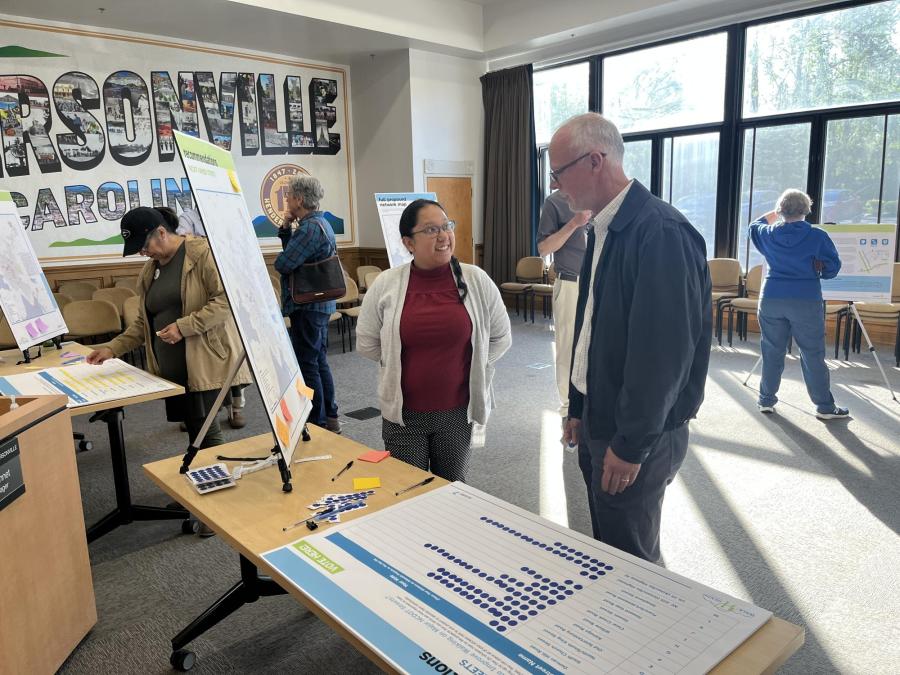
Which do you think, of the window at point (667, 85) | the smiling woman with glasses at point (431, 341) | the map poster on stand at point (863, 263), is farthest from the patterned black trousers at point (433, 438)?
the window at point (667, 85)

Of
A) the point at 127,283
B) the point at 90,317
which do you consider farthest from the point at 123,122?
the point at 90,317

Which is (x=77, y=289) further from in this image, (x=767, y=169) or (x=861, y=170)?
(x=861, y=170)

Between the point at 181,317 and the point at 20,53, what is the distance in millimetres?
5255

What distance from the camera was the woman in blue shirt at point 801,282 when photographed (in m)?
4.25

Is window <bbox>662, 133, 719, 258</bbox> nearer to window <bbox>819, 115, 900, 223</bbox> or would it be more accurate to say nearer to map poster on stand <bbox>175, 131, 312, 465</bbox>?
window <bbox>819, 115, 900, 223</bbox>

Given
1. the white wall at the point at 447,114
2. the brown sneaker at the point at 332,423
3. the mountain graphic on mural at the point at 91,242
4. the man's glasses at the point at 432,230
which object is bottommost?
the brown sneaker at the point at 332,423

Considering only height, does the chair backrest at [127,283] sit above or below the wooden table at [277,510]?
above

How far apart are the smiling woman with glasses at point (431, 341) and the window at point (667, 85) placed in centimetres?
643

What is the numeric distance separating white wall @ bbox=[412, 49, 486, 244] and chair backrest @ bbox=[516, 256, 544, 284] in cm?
99

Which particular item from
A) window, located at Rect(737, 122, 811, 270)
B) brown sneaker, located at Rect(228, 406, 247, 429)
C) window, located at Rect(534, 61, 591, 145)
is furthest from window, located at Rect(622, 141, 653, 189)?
brown sneaker, located at Rect(228, 406, 247, 429)

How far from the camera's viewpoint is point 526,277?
8852 millimetres

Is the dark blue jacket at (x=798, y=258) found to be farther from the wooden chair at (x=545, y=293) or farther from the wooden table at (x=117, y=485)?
the wooden table at (x=117, y=485)

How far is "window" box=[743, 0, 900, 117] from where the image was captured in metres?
6.27

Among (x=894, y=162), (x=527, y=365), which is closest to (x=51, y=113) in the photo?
(x=527, y=365)
